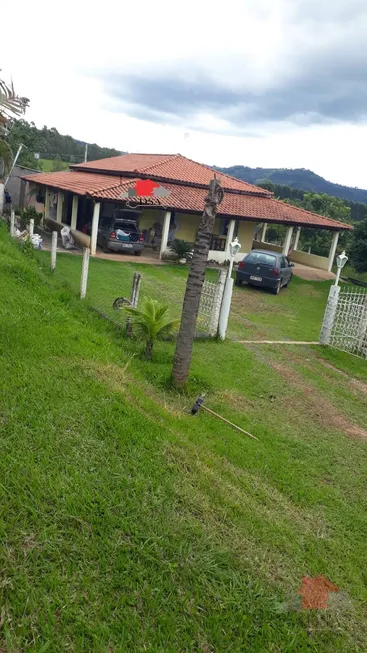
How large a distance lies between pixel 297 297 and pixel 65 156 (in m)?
69.9

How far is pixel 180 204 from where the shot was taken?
19.3 m

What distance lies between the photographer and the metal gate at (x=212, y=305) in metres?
8.78

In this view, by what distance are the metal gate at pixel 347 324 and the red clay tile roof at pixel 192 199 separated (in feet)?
32.9

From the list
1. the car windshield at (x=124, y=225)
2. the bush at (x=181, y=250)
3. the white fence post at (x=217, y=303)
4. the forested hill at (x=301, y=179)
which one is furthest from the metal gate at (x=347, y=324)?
the forested hill at (x=301, y=179)

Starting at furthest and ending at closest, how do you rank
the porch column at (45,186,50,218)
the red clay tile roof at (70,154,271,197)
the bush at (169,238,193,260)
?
the porch column at (45,186,50,218) < the red clay tile roof at (70,154,271,197) < the bush at (169,238,193,260)

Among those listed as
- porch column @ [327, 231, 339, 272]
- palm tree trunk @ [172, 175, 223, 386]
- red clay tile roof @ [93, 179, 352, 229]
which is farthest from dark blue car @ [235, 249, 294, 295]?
palm tree trunk @ [172, 175, 223, 386]

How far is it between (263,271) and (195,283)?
10.3m

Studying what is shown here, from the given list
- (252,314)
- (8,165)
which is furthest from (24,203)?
(8,165)

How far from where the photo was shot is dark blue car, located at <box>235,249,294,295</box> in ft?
51.7

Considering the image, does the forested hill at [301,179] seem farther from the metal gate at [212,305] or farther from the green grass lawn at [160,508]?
the green grass lawn at [160,508]

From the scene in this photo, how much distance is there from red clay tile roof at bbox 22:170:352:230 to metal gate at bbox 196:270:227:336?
9.28m

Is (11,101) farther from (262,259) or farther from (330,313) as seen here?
(262,259)

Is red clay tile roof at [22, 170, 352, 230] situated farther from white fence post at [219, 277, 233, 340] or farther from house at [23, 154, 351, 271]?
white fence post at [219, 277, 233, 340]

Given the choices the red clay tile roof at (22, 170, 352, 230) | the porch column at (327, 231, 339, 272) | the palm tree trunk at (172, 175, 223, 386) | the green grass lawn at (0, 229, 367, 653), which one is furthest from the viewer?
the porch column at (327, 231, 339, 272)
